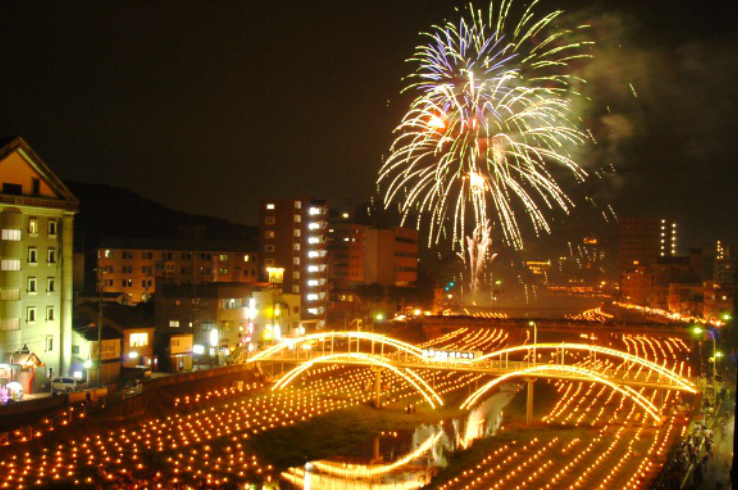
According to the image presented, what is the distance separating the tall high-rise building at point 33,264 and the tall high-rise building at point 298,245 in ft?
76.5

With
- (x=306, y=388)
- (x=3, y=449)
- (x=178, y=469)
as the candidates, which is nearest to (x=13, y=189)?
(x=3, y=449)

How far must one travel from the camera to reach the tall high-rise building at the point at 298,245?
163 ft

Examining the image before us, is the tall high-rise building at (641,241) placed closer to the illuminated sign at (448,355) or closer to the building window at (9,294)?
the illuminated sign at (448,355)

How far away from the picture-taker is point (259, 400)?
1151 inches

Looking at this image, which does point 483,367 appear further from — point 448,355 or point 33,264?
point 33,264

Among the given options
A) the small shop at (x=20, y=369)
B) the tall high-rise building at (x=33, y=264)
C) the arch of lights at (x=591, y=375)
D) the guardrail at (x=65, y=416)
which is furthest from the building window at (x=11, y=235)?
the arch of lights at (x=591, y=375)

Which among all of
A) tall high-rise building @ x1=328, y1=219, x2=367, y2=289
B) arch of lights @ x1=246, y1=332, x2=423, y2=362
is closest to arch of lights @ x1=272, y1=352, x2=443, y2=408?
arch of lights @ x1=246, y1=332, x2=423, y2=362

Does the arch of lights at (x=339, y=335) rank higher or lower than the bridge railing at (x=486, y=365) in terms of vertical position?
higher

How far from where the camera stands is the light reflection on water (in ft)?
68.0

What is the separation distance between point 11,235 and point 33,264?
4.58ft

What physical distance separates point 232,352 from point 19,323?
10.6m

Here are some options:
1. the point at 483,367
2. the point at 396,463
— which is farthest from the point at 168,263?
the point at 396,463

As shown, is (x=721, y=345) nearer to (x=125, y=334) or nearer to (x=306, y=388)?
(x=306, y=388)

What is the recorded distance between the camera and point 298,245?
49969mm
